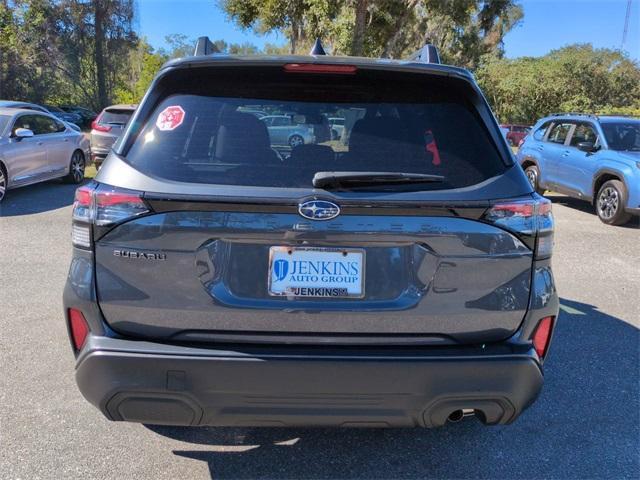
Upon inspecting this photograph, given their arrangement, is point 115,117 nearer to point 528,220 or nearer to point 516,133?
point 528,220

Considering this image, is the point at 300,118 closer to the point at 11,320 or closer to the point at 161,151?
the point at 161,151

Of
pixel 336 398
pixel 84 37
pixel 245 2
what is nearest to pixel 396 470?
pixel 336 398

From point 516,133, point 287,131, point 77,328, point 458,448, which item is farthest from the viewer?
point 516,133

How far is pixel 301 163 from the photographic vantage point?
237 centimetres

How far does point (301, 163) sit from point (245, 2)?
25.0 metres

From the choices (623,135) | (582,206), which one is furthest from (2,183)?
(582,206)

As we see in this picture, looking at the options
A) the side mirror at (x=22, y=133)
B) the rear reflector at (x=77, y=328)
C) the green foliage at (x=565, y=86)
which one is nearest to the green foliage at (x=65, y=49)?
the side mirror at (x=22, y=133)

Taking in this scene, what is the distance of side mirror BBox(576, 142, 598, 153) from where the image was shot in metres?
10.1

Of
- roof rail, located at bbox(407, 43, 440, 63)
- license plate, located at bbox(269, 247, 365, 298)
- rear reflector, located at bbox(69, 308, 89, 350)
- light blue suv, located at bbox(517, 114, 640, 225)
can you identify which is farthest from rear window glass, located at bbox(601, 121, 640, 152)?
rear reflector, located at bbox(69, 308, 89, 350)

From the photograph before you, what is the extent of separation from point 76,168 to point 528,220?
11.8m

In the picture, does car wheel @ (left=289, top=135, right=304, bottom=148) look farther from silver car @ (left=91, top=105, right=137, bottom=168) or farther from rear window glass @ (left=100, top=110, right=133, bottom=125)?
rear window glass @ (left=100, top=110, right=133, bottom=125)

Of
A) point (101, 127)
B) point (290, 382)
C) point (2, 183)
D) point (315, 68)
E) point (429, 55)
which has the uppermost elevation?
point (429, 55)

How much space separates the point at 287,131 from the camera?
253 centimetres

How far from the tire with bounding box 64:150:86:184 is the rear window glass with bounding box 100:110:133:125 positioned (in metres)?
1.92
